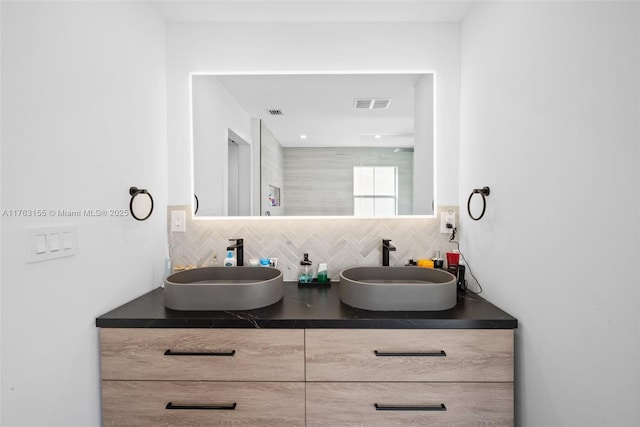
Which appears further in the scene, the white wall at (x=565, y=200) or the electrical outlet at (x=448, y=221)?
the electrical outlet at (x=448, y=221)

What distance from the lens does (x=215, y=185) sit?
6.09ft

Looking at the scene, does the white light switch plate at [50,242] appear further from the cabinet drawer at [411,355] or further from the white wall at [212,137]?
the cabinet drawer at [411,355]

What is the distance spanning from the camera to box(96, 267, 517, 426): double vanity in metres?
1.20

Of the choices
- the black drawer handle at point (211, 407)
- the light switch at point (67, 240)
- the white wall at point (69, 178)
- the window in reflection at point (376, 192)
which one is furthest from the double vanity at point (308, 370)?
the window in reflection at point (376, 192)

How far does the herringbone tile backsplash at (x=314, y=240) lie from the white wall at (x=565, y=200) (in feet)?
1.39

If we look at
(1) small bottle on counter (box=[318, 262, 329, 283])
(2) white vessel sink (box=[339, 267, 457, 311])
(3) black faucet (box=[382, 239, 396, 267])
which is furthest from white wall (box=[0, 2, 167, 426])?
(3) black faucet (box=[382, 239, 396, 267])

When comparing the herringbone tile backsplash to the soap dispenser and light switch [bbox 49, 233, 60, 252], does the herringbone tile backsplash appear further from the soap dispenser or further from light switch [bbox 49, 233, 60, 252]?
light switch [bbox 49, 233, 60, 252]

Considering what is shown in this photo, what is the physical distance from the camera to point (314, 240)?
6.03 ft

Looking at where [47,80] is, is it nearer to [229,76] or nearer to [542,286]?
[229,76]

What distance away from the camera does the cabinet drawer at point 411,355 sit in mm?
1202

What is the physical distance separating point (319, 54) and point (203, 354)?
170 centimetres

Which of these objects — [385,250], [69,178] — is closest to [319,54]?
[385,250]

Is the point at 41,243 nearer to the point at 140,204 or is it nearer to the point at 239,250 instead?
the point at 140,204

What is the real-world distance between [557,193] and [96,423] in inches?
78.7
